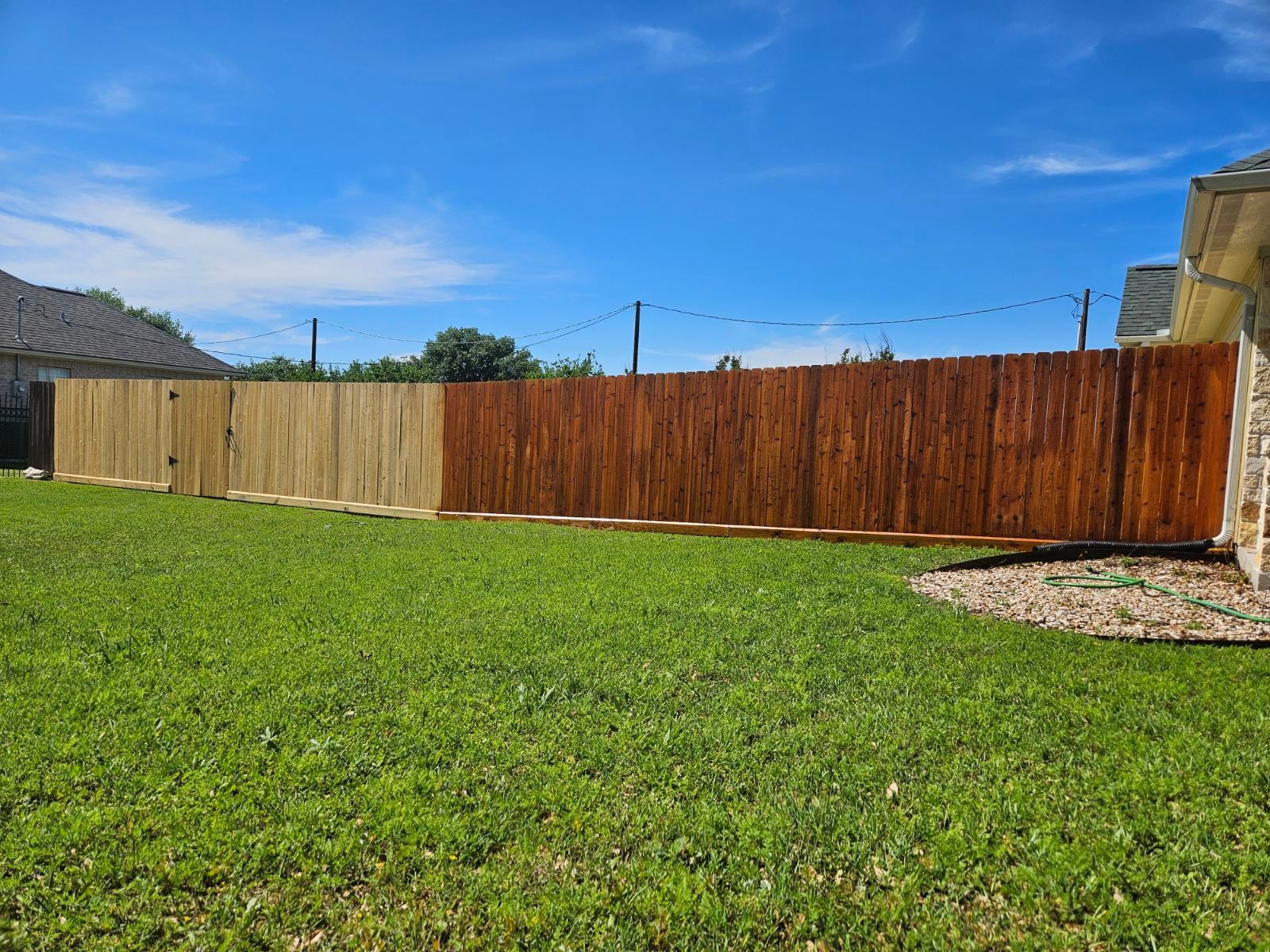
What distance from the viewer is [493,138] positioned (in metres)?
12.4

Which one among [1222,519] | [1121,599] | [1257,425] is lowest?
[1121,599]

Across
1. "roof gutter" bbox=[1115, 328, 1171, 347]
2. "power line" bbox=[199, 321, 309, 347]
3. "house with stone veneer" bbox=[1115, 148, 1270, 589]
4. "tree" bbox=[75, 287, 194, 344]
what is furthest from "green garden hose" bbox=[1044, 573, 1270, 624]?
"tree" bbox=[75, 287, 194, 344]

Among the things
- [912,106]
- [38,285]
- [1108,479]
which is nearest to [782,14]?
[912,106]

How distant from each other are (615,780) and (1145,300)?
13129 mm

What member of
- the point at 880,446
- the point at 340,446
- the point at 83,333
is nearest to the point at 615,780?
the point at 880,446

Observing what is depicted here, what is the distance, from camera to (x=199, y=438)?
12438 mm

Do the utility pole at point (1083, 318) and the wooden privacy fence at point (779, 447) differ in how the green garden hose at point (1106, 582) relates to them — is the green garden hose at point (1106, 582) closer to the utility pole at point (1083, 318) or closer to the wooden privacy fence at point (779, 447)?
the wooden privacy fence at point (779, 447)

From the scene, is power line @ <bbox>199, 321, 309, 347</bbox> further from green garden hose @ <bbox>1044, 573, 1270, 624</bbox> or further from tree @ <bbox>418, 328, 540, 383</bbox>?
green garden hose @ <bbox>1044, 573, 1270, 624</bbox>

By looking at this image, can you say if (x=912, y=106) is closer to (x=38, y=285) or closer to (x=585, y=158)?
(x=585, y=158)

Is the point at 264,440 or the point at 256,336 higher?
the point at 256,336

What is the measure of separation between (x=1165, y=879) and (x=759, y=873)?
104 cm

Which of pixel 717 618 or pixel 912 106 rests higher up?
pixel 912 106

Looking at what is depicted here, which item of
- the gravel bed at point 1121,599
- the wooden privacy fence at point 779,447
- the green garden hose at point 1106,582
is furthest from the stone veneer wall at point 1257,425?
the green garden hose at point 1106,582

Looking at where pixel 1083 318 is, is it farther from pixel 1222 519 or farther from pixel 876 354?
pixel 1222 519
